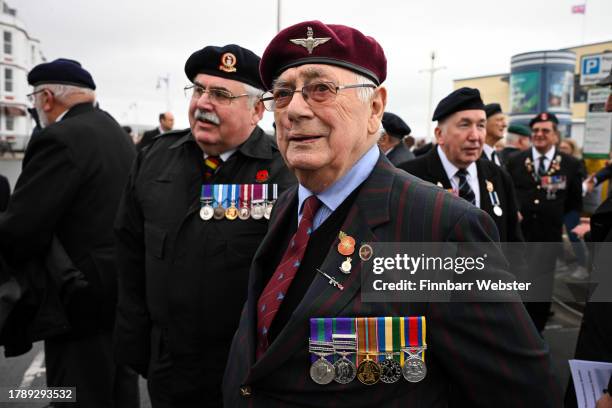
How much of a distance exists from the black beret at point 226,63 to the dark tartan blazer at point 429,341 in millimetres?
1414

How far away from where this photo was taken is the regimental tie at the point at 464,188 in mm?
3652

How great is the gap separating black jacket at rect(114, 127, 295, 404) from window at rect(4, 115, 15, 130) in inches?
2291

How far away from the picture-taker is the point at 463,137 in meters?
3.69

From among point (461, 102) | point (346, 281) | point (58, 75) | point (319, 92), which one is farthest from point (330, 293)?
point (58, 75)

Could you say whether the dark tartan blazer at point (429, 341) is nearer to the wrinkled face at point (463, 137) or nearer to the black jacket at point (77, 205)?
the black jacket at point (77, 205)

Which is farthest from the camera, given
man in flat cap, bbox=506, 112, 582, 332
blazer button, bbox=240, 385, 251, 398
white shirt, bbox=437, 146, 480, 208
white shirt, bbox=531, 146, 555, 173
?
white shirt, bbox=531, 146, 555, 173

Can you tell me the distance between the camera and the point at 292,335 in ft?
4.81

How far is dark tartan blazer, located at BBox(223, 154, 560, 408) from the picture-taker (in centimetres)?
140

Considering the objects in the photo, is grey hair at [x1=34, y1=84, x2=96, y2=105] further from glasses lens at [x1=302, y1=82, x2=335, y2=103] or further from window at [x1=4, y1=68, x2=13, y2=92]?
window at [x1=4, y1=68, x2=13, y2=92]

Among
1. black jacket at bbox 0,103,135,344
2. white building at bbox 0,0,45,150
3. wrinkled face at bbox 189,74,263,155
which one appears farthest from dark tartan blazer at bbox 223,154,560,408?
white building at bbox 0,0,45,150

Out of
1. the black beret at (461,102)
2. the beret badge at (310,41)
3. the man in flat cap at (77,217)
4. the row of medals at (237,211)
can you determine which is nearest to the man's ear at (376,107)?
the beret badge at (310,41)

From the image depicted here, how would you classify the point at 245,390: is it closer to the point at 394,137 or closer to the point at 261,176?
the point at 261,176

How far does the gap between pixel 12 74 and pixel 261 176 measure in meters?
59.1

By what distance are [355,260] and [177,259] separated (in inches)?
49.2
